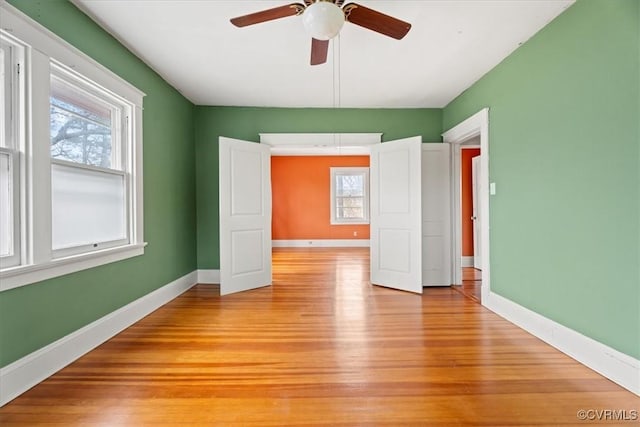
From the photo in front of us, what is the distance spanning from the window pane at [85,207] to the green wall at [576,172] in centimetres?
357

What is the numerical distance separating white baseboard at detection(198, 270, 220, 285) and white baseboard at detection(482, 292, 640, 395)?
11.5 feet

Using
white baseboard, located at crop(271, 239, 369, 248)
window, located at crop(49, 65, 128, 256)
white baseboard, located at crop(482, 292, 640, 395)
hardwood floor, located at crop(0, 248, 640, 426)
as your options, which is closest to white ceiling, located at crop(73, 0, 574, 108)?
window, located at crop(49, 65, 128, 256)

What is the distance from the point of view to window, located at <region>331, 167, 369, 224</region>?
7.89m

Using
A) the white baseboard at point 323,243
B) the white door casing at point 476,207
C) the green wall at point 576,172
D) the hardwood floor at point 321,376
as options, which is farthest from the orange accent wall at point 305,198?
the green wall at point 576,172

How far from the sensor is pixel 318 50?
2.07m

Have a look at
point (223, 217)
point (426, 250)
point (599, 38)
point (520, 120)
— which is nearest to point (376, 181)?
point (426, 250)

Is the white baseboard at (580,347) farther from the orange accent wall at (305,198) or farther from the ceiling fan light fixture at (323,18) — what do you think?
the orange accent wall at (305,198)

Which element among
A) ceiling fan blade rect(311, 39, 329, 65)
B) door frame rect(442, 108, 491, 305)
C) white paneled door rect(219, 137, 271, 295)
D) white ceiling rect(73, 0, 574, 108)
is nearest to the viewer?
ceiling fan blade rect(311, 39, 329, 65)

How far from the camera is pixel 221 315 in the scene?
296 centimetres

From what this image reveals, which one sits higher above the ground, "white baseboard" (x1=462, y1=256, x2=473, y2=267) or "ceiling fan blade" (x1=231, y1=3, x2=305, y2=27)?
"ceiling fan blade" (x1=231, y1=3, x2=305, y2=27)

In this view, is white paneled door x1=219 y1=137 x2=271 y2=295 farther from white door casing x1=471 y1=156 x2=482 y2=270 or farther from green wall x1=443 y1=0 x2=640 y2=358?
white door casing x1=471 y1=156 x2=482 y2=270

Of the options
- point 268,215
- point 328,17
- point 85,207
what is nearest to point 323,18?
point 328,17

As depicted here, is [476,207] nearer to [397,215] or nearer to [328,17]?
[397,215]

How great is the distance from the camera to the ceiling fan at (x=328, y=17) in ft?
5.30
